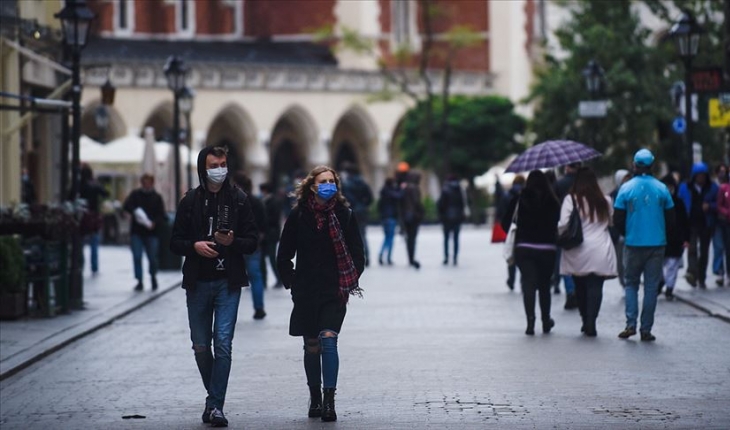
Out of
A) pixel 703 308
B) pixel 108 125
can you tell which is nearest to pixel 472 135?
pixel 108 125

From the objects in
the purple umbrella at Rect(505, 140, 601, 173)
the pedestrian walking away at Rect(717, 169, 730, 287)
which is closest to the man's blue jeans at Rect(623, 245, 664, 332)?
the purple umbrella at Rect(505, 140, 601, 173)

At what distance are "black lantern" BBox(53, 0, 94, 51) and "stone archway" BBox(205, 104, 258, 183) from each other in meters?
49.2

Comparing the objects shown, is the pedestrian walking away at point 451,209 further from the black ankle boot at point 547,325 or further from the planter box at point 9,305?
the black ankle boot at point 547,325

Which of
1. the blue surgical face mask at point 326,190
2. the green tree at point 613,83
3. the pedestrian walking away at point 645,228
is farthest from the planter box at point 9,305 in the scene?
the green tree at point 613,83

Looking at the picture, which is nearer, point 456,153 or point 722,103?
point 722,103

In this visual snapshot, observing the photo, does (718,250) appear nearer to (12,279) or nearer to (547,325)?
(547,325)

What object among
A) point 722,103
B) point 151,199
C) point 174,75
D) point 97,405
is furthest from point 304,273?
point 174,75

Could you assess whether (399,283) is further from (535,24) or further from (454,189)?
(535,24)

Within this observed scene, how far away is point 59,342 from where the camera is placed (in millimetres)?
17109

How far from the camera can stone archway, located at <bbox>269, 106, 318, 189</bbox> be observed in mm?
75438

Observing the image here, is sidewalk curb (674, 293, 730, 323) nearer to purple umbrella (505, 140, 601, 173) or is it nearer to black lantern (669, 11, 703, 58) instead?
purple umbrella (505, 140, 601, 173)

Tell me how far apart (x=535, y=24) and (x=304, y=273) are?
238ft

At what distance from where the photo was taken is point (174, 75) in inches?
1388

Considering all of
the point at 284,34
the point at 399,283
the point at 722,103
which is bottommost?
the point at 399,283
